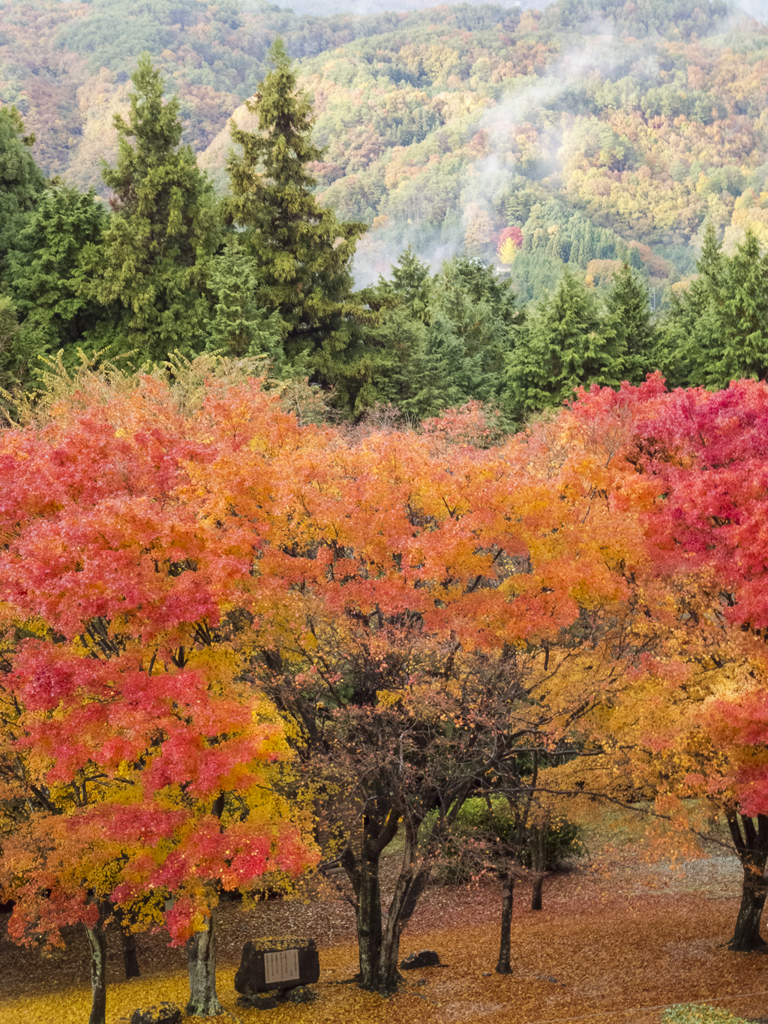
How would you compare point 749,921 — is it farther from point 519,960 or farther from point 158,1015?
point 158,1015

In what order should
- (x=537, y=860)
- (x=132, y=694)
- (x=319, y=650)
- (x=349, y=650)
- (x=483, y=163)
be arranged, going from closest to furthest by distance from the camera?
1. (x=132, y=694)
2. (x=349, y=650)
3. (x=319, y=650)
4. (x=537, y=860)
5. (x=483, y=163)

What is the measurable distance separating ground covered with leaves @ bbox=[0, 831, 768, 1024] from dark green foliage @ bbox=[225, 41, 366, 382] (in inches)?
823

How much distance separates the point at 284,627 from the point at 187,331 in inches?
846

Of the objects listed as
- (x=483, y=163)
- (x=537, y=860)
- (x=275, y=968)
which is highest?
(x=483, y=163)

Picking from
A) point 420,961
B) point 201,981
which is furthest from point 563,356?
point 201,981

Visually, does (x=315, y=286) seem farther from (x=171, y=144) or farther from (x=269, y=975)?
(x=269, y=975)

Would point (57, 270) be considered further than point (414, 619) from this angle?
Yes

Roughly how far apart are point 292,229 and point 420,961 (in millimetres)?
28961

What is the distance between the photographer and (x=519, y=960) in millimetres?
18781

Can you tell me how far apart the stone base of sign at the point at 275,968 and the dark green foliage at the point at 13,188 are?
2828 cm

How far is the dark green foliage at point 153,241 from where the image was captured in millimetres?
33844

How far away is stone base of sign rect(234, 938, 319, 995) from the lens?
1648cm

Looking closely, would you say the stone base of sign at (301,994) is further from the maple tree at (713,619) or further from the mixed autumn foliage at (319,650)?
the maple tree at (713,619)

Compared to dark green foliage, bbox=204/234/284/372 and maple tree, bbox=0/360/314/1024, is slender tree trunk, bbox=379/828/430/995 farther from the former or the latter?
dark green foliage, bbox=204/234/284/372
